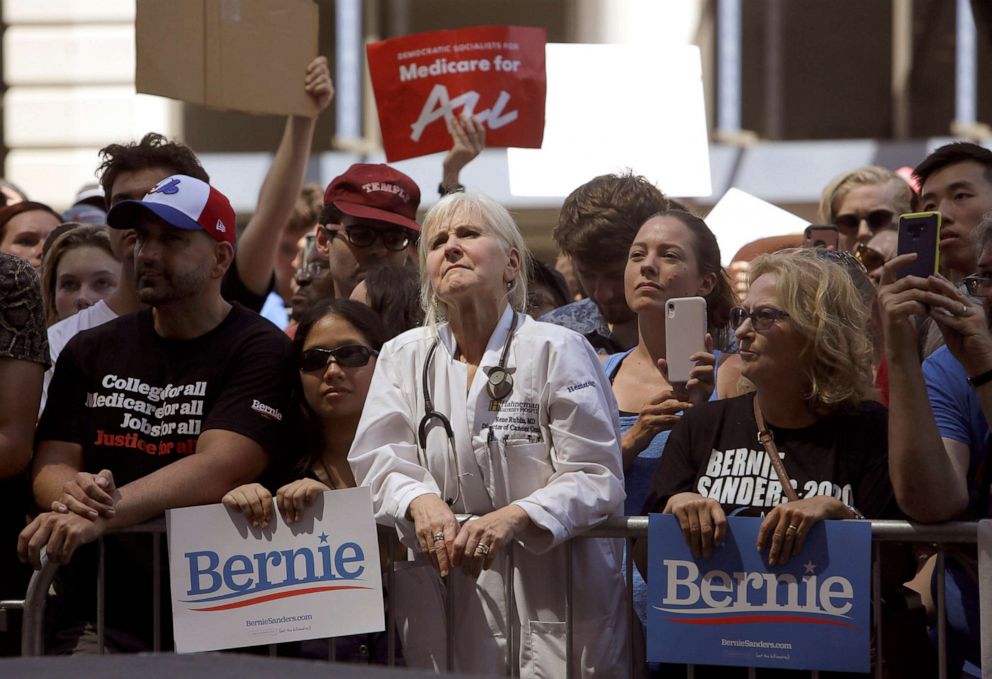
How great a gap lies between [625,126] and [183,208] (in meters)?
2.35

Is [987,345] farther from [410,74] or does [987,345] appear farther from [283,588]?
[410,74]

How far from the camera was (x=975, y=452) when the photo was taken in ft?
14.5

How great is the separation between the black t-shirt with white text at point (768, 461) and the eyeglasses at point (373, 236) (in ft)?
5.32

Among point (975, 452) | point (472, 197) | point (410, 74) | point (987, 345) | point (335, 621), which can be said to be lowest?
point (335, 621)

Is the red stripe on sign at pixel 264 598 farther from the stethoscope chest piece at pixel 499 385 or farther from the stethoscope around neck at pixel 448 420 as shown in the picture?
the stethoscope chest piece at pixel 499 385

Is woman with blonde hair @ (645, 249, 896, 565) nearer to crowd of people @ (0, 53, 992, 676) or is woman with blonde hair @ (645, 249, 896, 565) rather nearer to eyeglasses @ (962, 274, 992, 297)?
crowd of people @ (0, 53, 992, 676)

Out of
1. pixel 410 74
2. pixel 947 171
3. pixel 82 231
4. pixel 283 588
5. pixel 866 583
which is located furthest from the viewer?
pixel 410 74

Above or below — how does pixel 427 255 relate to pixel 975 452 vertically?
above

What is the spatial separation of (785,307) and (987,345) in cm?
58

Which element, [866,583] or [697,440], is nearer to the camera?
[866,583]

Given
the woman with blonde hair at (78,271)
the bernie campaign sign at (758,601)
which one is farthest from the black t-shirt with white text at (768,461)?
the woman with blonde hair at (78,271)

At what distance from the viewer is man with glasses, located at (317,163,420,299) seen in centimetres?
579

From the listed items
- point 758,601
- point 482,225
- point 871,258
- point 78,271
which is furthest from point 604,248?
point 78,271

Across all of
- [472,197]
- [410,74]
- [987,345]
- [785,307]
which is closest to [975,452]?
[987,345]
